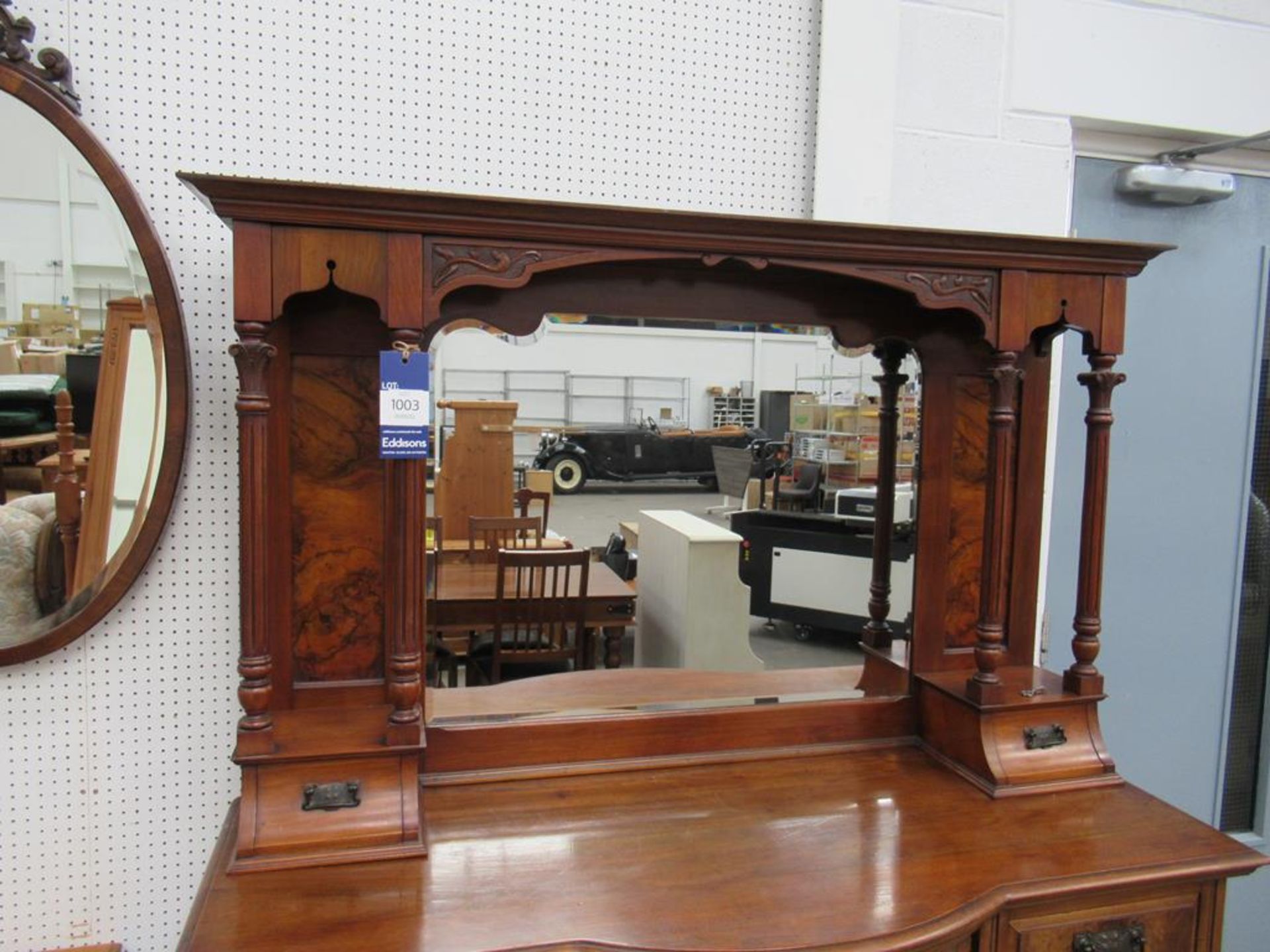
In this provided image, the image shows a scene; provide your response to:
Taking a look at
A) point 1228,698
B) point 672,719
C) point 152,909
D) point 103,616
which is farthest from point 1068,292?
point 152,909

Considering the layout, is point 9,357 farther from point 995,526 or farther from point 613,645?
point 995,526

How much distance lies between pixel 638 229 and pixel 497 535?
2.35 feet

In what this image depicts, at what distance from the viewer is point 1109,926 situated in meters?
1.31

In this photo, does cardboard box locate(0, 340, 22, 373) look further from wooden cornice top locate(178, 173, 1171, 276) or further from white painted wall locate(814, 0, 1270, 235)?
white painted wall locate(814, 0, 1270, 235)

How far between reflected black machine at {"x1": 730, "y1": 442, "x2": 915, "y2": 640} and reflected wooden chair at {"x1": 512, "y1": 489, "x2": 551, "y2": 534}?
40cm

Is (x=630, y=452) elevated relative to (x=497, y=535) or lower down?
elevated

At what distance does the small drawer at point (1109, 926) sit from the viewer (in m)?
1.26

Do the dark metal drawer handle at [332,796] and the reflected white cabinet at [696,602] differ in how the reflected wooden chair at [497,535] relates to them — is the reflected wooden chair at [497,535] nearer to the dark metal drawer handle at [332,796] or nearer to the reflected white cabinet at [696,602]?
the reflected white cabinet at [696,602]

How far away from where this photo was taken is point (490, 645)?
1.64 meters

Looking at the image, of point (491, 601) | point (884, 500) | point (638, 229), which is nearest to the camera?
point (638, 229)

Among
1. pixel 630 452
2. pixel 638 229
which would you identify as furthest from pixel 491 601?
pixel 638 229

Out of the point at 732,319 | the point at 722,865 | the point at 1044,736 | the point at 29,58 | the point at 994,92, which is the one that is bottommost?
the point at 722,865

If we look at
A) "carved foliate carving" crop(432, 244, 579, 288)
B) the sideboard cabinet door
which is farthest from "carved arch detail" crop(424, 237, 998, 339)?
the sideboard cabinet door

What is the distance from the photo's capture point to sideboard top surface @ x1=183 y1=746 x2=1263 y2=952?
1092 mm
